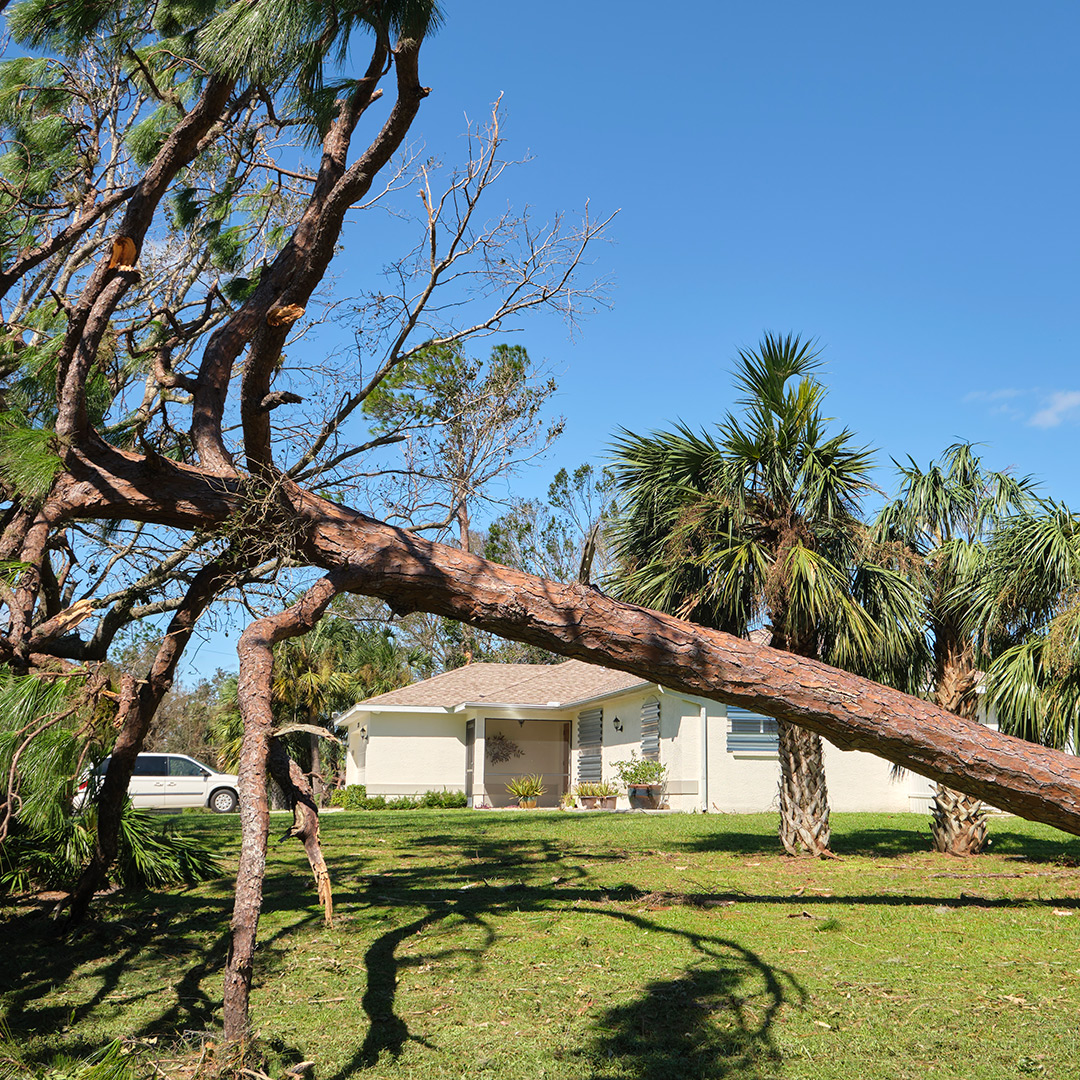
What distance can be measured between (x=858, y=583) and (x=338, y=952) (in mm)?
7279

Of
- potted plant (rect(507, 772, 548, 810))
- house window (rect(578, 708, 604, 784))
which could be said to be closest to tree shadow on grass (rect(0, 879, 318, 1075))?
house window (rect(578, 708, 604, 784))

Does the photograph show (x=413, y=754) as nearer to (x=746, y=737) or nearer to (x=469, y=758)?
(x=469, y=758)

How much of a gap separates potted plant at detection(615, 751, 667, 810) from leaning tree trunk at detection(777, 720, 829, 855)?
8352 mm

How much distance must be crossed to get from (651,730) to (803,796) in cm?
979

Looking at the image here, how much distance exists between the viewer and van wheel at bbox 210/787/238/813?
2264 centimetres

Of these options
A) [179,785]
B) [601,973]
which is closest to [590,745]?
[179,785]

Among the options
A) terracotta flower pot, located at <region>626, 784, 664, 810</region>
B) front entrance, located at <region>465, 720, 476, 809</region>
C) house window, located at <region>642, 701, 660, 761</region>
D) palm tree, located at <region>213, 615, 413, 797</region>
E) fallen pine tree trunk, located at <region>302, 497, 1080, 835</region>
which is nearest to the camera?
fallen pine tree trunk, located at <region>302, 497, 1080, 835</region>

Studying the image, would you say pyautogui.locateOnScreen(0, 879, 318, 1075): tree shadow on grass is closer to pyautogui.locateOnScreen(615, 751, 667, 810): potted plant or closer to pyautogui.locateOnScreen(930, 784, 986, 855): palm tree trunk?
pyautogui.locateOnScreen(930, 784, 986, 855): palm tree trunk

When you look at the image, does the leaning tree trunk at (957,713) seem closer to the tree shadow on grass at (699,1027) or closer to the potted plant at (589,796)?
the tree shadow on grass at (699,1027)

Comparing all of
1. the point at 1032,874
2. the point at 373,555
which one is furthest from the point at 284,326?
the point at 1032,874

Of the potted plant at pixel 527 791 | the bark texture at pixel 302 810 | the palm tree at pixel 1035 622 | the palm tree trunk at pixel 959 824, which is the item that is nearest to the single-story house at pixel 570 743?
the potted plant at pixel 527 791

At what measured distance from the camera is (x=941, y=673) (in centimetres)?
1177

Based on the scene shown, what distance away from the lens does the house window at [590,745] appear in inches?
950

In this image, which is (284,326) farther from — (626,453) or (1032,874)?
(1032,874)
